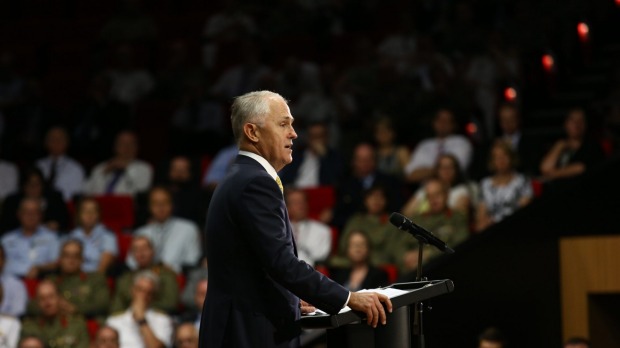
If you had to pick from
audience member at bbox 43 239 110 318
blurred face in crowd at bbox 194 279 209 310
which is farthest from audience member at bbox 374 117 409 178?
audience member at bbox 43 239 110 318

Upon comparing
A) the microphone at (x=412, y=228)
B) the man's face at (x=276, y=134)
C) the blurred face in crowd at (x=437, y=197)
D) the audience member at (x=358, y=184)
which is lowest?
the microphone at (x=412, y=228)

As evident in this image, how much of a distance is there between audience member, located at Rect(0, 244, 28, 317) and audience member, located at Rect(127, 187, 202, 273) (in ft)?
2.42

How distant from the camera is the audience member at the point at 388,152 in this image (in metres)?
8.27

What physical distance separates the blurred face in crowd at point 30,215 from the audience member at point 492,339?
12.6 feet

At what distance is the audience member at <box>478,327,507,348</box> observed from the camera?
5551mm

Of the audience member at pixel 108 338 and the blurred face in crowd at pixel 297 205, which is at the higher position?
the blurred face in crowd at pixel 297 205

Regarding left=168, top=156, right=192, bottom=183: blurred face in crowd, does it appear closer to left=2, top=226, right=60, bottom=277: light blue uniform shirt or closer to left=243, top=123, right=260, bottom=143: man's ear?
left=2, top=226, right=60, bottom=277: light blue uniform shirt

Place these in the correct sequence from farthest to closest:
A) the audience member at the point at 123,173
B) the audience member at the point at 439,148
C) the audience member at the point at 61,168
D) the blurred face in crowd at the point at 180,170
→ the audience member at the point at 61,168 < the audience member at the point at 123,173 < the blurred face in crowd at the point at 180,170 < the audience member at the point at 439,148

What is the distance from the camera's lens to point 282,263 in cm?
306

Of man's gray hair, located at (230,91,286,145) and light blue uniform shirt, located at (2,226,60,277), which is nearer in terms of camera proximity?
man's gray hair, located at (230,91,286,145)

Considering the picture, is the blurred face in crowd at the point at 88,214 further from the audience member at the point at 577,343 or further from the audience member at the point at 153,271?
the audience member at the point at 577,343

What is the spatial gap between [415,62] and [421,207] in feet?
6.34

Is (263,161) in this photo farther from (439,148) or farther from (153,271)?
(439,148)

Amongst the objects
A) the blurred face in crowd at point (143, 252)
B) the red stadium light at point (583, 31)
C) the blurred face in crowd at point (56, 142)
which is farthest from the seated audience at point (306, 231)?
the red stadium light at point (583, 31)
